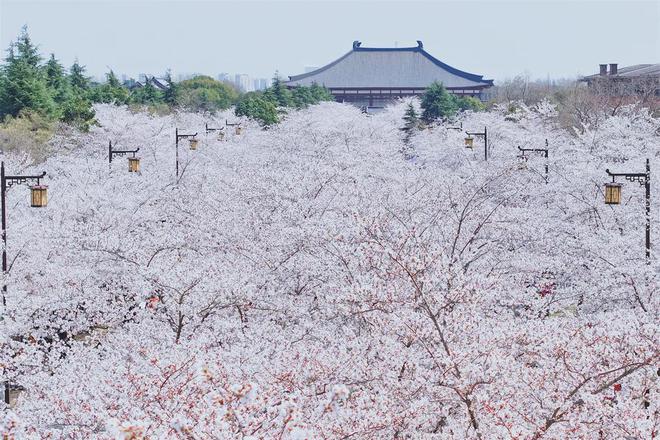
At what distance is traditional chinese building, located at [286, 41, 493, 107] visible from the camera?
7131 cm

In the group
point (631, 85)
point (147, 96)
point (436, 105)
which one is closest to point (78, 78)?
point (147, 96)

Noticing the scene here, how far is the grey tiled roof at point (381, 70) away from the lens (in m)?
72.1

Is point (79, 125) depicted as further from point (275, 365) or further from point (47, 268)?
point (275, 365)

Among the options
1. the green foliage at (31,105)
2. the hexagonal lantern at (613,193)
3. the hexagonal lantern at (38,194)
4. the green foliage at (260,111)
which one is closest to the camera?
the hexagonal lantern at (613,193)

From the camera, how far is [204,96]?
52188mm

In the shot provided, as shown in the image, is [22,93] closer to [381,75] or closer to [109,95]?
[109,95]

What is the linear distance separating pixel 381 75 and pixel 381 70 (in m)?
0.61

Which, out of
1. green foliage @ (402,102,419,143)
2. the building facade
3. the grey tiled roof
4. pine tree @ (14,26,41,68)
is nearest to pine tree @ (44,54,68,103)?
pine tree @ (14,26,41,68)

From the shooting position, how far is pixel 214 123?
43312 mm

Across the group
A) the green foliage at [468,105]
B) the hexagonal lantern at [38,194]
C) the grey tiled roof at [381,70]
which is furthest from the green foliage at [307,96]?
the hexagonal lantern at [38,194]

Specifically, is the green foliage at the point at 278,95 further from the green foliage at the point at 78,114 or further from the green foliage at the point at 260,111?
the green foliage at the point at 78,114

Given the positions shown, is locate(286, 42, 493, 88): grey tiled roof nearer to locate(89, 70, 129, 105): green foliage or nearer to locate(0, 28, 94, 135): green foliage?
locate(89, 70, 129, 105): green foliage

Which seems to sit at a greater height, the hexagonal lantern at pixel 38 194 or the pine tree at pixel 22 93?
the pine tree at pixel 22 93

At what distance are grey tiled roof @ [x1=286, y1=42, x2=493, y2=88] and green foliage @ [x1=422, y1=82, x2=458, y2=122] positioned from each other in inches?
1086
